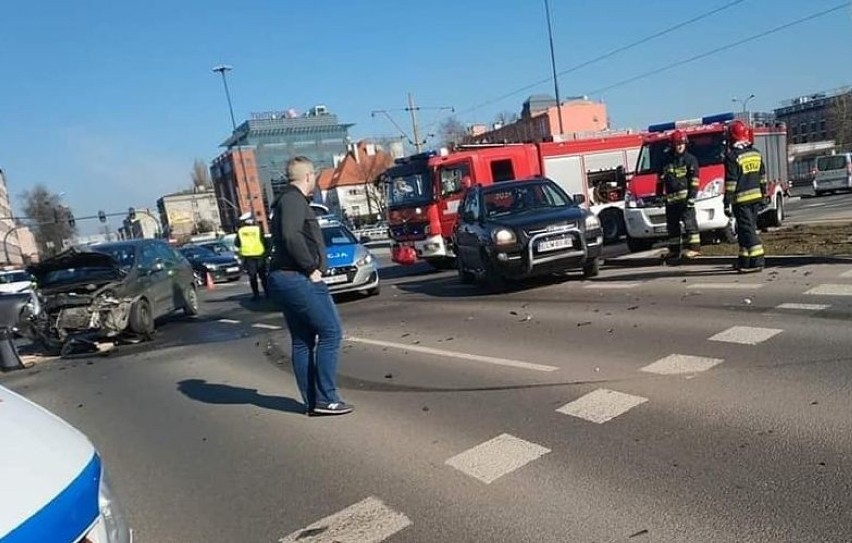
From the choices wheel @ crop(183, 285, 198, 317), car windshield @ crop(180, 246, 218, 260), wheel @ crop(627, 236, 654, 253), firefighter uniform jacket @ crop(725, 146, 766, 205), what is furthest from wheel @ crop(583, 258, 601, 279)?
car windshield @ crop(180, 246, 218, 260)

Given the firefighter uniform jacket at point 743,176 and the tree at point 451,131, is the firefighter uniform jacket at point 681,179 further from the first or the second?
the tree at point 451,131

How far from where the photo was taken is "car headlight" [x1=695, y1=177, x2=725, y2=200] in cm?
1282

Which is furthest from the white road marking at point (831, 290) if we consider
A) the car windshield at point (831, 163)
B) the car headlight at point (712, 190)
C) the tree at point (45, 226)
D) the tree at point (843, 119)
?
the tree at point (45, 226)

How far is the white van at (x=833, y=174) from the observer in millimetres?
31391

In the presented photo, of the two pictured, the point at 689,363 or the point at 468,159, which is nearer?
the point at 689,363

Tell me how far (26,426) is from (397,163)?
15.5m

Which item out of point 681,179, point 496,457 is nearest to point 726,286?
point 681,179

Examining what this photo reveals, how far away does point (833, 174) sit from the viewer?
31.9m

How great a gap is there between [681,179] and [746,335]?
6087 mm

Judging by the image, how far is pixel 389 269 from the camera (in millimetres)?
20453

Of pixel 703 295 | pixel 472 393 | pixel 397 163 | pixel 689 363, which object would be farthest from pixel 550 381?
pixel 397 163

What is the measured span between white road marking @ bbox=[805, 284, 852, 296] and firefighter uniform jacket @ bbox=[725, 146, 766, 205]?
1960 mm

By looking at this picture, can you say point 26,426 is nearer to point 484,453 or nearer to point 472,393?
point 484,453

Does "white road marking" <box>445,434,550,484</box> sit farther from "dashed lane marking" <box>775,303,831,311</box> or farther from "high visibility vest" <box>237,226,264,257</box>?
"high visibility vest" <box>237,226,264,257</box>
